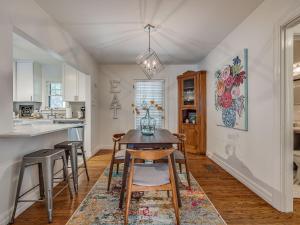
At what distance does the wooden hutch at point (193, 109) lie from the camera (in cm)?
483

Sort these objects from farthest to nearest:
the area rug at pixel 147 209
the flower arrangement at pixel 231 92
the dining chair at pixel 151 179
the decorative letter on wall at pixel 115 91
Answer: the decorative letter on wall at pixel 115 91 → the flower arrangement at pixel 231 92 → the area rug at pixel 147 209 → the dining chair at pixel 151 179

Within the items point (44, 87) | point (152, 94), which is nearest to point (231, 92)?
point (152, 94)

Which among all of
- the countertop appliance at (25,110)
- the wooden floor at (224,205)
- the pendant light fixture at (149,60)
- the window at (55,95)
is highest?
the pendant light fixture at (149,60)

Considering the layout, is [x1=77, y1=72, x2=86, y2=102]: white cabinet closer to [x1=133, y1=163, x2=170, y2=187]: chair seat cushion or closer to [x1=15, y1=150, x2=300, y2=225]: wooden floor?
[x1=15, y1=150, x2=300, y2=225]: wooden floor

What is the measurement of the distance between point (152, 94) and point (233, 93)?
8.90 ft

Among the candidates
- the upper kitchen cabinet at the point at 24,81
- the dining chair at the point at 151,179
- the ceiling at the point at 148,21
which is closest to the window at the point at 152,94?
the ceiling at the point at 148,21

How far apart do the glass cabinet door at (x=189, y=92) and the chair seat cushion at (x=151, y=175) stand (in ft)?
10.1

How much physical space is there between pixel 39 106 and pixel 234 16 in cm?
531

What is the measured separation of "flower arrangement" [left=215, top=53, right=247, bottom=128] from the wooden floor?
3.17 ft

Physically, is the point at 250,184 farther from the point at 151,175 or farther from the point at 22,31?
the point at 22,31

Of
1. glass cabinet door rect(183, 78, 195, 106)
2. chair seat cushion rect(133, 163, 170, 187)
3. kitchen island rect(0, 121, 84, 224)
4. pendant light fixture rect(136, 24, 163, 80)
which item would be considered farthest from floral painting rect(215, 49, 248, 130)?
kitchen island rect(0, 121, 84, 224)

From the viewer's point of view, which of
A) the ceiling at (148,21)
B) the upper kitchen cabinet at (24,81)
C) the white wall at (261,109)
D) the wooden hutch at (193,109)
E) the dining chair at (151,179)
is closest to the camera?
the dining chair at (151,179)

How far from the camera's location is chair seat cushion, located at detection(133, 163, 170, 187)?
6.24 feet

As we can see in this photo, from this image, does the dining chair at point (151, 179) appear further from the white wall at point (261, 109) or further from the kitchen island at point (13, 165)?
the white wall at point (261, 109)
